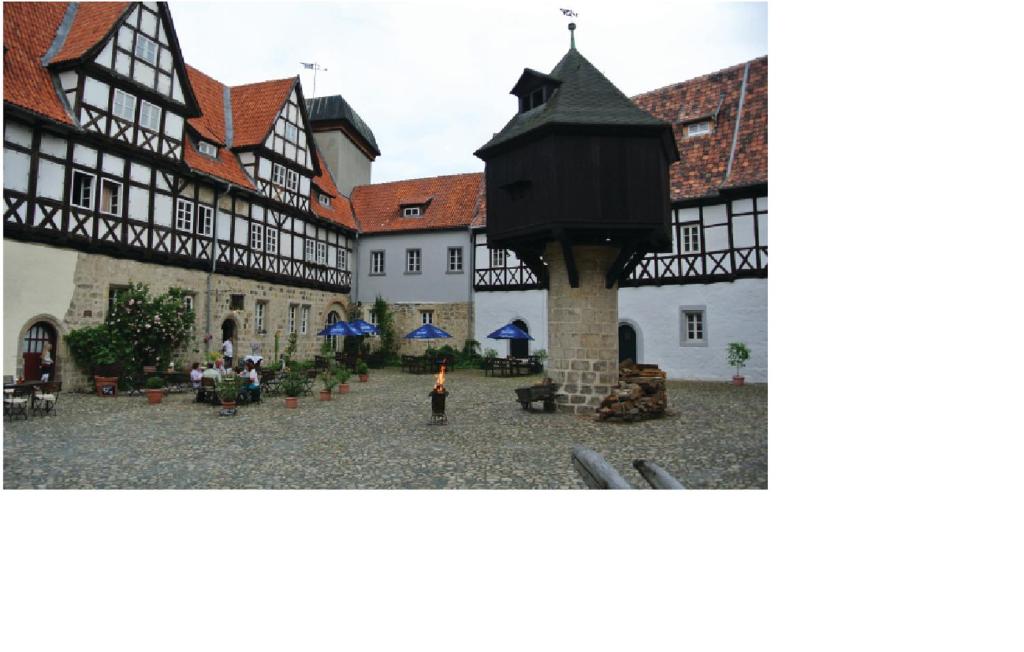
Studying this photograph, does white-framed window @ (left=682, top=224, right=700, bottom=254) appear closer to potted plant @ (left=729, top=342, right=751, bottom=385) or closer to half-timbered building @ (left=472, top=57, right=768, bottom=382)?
half-timbered building @ (left=472, top=57, right=768, bottom=382)

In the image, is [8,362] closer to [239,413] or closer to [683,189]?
[239,413]

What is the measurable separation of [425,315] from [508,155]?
34.2ft

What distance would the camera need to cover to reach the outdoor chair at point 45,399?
6516 mm

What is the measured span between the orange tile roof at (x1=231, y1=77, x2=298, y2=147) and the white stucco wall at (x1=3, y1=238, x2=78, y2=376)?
6.30m

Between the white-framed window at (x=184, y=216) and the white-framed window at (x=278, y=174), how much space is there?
116 inches

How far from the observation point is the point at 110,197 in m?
9.57

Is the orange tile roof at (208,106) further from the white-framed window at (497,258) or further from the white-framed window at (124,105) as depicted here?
the white-framed window at (497,258)

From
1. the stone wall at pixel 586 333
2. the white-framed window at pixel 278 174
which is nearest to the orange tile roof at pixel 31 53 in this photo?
the white-framed window at pixel 278 174

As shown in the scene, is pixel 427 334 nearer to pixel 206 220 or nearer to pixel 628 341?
pixel 628 341

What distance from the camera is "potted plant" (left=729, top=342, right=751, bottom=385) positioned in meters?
10.2

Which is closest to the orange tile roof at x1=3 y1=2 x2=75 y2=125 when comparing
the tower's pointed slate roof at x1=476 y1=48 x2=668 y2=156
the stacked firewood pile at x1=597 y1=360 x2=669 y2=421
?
the tower's pointed slate roof at x1=476 y1=48 x2=668 y2=156

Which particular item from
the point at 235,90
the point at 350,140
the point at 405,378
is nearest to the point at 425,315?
the point at 405,378

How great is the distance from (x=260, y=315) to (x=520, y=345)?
722 cm

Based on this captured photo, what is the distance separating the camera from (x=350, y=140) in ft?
58.9
